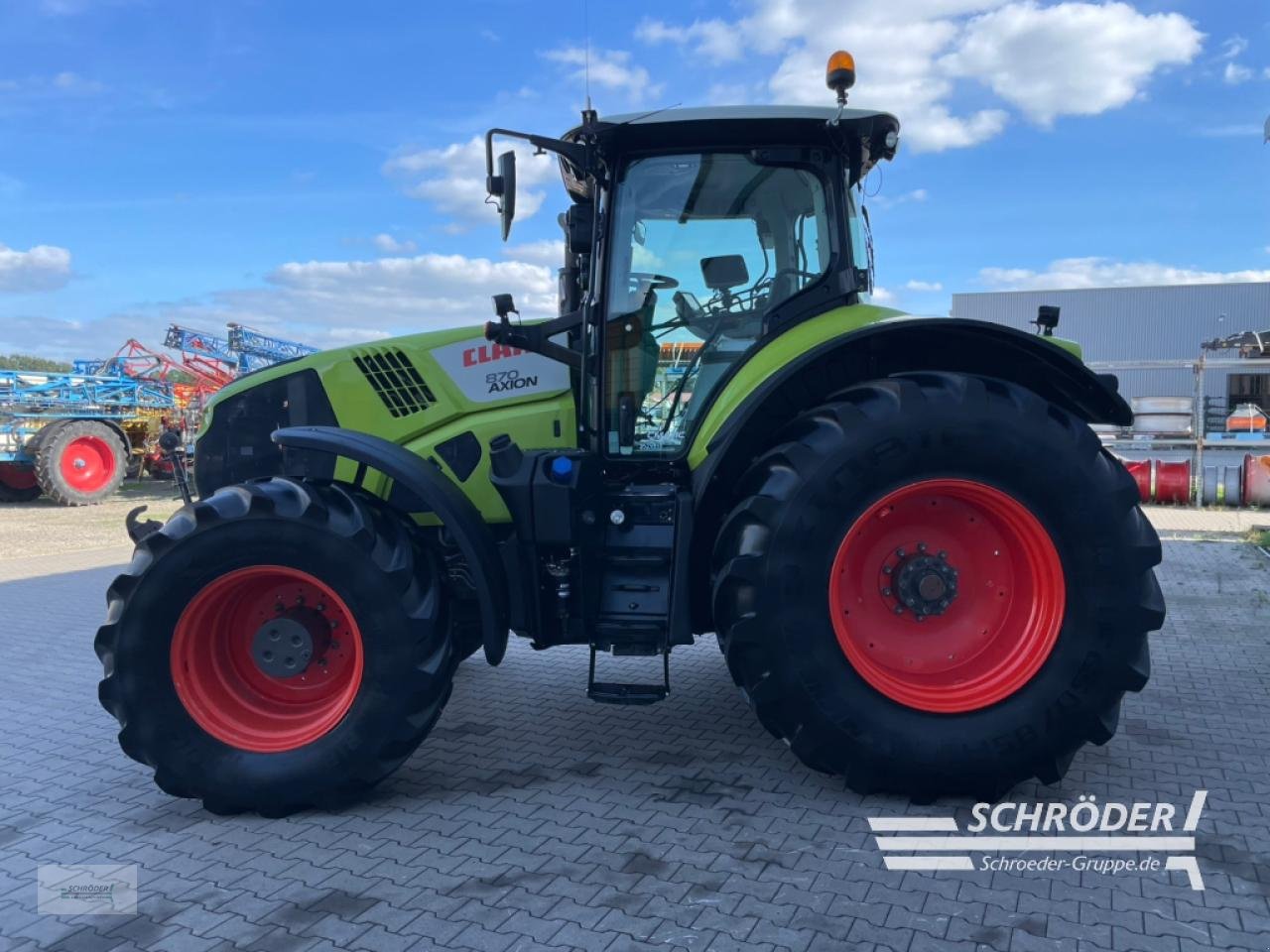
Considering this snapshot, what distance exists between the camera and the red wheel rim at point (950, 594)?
3.47 m

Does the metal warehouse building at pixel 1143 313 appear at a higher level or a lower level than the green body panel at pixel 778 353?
higher

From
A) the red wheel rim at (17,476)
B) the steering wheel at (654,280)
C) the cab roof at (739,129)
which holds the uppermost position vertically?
the cab roof at (739,129)

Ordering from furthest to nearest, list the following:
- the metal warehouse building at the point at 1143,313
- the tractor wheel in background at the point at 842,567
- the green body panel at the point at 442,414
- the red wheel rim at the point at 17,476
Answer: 1. the metal warehouse building at the point at 1143,313
2. the red wheel rim at the point at 17,476
3. the green body panel at the point at 442,414
4. the tractor wheel in background at the point at 842,567

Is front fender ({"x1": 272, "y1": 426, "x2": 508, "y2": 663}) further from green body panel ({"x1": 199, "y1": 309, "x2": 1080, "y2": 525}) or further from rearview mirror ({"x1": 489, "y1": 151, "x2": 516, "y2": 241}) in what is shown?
rearview mirror ({"x1": 489, "y1": 151, "x2": 516, "y2": 241})

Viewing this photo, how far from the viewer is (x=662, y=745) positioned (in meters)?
4.24

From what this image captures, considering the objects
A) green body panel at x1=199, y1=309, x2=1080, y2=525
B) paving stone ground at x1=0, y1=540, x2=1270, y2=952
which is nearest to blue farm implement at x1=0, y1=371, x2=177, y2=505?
paving stone ground at x1=0, y1=540, x2=1270, y2=952

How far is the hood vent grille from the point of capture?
425 centimetres

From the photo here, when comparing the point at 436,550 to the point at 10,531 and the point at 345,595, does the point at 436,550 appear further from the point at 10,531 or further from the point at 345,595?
the point at 10,531

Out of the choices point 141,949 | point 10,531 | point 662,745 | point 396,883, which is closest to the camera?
point 141,949

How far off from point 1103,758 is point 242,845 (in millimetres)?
3412

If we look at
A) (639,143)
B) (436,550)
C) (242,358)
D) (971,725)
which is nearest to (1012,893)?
(971,725)

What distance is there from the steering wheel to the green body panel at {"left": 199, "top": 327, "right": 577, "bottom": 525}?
611mm

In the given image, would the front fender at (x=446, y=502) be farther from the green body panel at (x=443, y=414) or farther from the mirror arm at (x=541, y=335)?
the mirror arm at (x=541, y=335)

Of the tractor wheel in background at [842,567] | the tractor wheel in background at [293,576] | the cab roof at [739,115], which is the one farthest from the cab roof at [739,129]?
the tractor wheel in background at [293,576]
